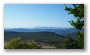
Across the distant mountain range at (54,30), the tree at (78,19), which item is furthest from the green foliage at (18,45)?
the tree at (78,19)

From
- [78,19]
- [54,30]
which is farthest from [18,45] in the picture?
[78,19]

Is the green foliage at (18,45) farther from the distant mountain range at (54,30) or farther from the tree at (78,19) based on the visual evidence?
the tree at (78,19)

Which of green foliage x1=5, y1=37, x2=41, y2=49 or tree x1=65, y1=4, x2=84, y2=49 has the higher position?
tree x1=65, y1=4, x2=84, y2=49

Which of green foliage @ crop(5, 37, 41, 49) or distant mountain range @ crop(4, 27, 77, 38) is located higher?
distant mountain range @ crop(4, 27, 77, 38)

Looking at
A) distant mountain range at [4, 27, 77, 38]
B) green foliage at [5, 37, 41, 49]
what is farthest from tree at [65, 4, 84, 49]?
green foliage at [5, 37, 41, 49]

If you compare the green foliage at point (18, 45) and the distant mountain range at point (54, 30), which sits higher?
the distant mountain range at point (54, 30)

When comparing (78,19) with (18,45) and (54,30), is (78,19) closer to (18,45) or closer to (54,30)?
(54,30)

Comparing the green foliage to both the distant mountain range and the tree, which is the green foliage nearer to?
the distant mountain range

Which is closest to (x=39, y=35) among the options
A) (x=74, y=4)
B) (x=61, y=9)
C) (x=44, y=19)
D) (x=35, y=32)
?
(x=35, y=32)
